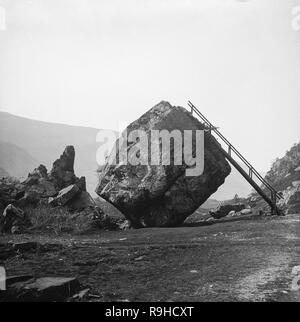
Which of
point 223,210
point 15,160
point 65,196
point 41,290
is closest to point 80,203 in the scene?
point 65,196

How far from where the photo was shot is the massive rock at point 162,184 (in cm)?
1809

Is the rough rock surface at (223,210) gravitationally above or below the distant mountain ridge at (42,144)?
below

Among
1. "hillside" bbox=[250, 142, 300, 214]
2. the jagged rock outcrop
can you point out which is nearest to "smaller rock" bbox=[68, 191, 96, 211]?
the jagged rock outcrop

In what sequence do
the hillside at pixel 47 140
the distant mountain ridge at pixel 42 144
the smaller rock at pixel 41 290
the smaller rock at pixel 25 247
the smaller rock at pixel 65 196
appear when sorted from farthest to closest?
the hillside at pixel 47 140, the distant mountain ridge at pixel 42 144, the smaller rock at pixel 65 196, the smaller rock at pixel 25 247, the smaller rock at pixel 41 290

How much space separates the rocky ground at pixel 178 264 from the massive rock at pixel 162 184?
261cm

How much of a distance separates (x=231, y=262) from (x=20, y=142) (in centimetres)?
11423

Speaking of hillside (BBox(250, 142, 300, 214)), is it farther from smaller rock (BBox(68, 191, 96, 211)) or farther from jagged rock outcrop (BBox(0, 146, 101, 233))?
jagged rock outcrop (BBox(0, 146, 101, 233))

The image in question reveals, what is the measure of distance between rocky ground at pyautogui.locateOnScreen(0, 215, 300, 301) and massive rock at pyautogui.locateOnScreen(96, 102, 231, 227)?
2613mm

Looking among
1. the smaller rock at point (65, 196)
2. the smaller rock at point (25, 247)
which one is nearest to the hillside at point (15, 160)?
the smaller rock at point (65, 196)

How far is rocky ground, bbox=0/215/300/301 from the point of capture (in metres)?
7.61

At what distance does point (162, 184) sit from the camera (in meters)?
18.0

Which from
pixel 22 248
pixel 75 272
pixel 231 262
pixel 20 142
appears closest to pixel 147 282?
pixel 75 272

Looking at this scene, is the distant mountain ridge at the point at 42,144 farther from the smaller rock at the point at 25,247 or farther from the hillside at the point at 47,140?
the smaller rock at the point at 25,247
